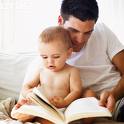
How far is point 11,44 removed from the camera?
2486 mm

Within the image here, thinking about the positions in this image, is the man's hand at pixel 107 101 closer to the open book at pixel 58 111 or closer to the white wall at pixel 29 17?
the open book at pixel 58 111

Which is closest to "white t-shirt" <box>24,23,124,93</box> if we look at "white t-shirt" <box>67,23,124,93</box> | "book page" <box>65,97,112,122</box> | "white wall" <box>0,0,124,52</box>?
"white t-shirt" <box>67,23,124,93</box>

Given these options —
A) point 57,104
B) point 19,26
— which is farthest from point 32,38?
point 57,104

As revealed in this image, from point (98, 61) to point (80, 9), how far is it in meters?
0.28

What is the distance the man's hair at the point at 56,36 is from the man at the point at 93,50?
2.4 inches

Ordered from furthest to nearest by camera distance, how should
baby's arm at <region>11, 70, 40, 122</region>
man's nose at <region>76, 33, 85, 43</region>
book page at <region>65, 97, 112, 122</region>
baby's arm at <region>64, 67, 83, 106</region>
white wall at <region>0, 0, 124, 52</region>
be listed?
white wall at <region>0, 0, 124, 52</region> < man's nose at <region>76, 33, 85, 43</region> < baby's arm at <region>64, 67, 83, 106</region> < baby's arm at <region>11, 70, 40, 122</region> < book page at <region>65, 97, 112, 122</region>

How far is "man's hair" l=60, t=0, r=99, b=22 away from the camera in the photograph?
1.48m

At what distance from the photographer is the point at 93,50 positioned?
5.32 ft

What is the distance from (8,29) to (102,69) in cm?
108

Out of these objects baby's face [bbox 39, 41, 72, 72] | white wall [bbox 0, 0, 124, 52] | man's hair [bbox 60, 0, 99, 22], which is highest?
man's hair [bbox 60, 0, 99, 22]

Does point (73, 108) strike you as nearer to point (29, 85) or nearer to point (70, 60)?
point (29, 85)

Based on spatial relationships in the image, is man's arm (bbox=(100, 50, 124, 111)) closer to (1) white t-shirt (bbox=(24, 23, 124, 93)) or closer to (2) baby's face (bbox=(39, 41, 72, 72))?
(1) white t-shirt (bbox=(24, 23, 124, 93))

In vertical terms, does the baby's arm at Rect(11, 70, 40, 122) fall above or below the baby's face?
below

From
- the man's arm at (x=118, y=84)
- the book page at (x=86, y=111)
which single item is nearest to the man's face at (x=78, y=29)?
the man's arm at (x=118, y=84)
